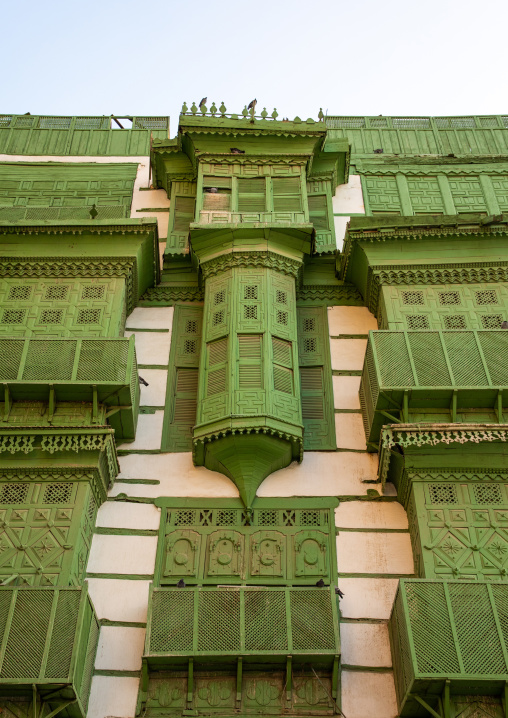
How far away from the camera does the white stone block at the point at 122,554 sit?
41.4 feet

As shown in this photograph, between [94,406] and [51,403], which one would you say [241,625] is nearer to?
[94,406]

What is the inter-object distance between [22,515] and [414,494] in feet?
18.9

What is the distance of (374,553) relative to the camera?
503 inches

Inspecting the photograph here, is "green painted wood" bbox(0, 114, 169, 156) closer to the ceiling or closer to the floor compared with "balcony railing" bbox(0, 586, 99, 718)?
closer to the ceiling

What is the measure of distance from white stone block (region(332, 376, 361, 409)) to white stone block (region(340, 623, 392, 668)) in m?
4.10

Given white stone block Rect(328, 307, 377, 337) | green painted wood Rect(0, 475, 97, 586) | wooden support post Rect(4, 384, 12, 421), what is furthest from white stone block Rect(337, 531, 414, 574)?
wooden support post Rect(4, 384, 12, 421)

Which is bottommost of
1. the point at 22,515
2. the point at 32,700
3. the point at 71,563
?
the point at 32,700

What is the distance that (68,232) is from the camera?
1612 centimetres

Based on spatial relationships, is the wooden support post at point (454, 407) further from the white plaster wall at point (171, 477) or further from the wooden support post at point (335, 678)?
the wooden support post at point (335, 678)

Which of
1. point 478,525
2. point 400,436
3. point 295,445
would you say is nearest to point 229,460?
point 295,445

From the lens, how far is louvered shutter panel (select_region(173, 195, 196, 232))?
17812 mm

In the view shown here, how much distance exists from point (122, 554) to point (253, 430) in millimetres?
2729

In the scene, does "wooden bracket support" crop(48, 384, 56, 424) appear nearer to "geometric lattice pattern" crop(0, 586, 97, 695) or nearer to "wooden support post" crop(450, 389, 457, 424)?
"geometric lattice pattern" crop(0, 586, 97, 695)

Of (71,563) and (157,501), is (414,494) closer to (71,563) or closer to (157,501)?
(157,501)
